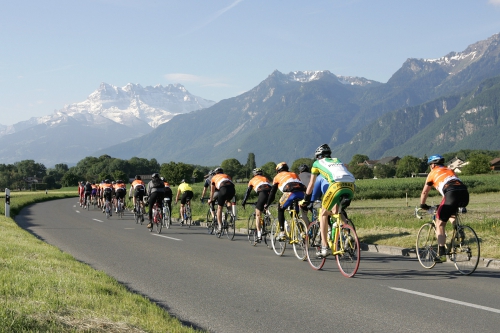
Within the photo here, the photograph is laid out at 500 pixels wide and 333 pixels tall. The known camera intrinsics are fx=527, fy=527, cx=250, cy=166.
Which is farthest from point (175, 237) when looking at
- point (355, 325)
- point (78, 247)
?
point (355, 325)

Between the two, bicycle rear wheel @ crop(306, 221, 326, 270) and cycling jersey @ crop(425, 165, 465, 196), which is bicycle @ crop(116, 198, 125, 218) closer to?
bicycle rear wheel @ crop(306, 221, 326, 270)

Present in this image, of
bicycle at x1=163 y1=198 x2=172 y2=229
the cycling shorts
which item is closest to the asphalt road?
the cycling shorts

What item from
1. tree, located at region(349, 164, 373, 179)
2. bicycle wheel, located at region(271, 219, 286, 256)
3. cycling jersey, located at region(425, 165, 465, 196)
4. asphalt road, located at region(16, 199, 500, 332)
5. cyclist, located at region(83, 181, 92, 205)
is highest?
tree, located at region(349, 164, 373, 179)

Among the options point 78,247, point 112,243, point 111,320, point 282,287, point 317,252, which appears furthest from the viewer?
point 112,243

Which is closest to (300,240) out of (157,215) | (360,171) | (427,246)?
(427,246)

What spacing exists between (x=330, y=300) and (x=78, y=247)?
8.70 metres

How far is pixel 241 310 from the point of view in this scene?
253 inches

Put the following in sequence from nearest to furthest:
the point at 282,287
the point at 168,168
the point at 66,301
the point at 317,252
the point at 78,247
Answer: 1. the point at 66,301
2. the point at 282,287
3. the point at 317,252
4. the point at 78,247
5. the point at 168,168

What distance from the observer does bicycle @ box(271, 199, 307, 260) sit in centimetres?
1066

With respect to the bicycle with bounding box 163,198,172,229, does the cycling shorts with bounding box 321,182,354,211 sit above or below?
above

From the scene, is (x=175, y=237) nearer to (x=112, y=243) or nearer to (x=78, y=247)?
(x=112, y=243)

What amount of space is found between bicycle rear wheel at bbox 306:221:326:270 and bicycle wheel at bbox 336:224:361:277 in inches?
27.2

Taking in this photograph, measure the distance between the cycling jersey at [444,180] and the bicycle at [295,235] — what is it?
2.74m

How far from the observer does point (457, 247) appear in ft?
29.4
